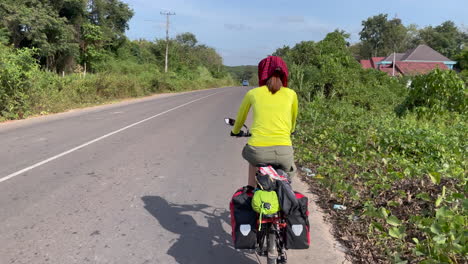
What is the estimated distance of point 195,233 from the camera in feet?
13.9

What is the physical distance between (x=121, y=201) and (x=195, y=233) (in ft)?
4.89

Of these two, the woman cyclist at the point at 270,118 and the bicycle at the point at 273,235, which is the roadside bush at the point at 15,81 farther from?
the bicycle at the point at 273,235

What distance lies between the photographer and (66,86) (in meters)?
20.9

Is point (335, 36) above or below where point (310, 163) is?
above

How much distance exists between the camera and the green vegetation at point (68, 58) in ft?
50.8

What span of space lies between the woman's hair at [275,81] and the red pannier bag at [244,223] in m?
0.94

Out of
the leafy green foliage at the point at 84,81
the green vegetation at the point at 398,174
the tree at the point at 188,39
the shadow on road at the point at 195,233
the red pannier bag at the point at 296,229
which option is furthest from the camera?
the tree at the point at 188,39

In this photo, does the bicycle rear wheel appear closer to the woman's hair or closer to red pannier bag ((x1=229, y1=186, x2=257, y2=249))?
red pannier bag ((x1=229, y1=186, x2=257, y2=249))

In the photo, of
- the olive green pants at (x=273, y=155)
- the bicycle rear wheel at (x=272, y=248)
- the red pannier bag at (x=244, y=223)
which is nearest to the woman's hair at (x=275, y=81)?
the olive green pants at (x=273, y=155)

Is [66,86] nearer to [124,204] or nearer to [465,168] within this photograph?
[124,204]

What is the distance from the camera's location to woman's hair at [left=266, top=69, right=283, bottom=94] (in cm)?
319

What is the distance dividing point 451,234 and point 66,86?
21.2m

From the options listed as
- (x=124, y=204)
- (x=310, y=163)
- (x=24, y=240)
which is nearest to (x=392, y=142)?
(x=310, y=163)

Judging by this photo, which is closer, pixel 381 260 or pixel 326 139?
pixel 381 260
